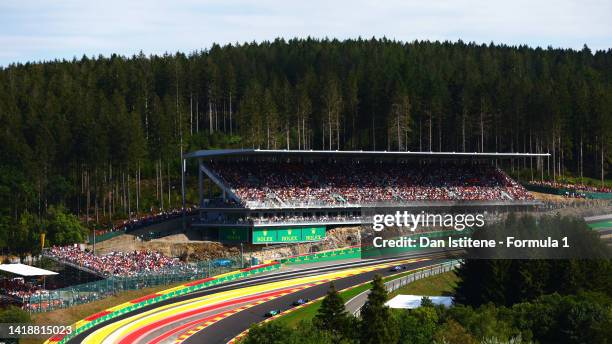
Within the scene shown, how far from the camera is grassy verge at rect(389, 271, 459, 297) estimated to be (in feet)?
247

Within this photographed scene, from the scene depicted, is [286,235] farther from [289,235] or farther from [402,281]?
[402,281]

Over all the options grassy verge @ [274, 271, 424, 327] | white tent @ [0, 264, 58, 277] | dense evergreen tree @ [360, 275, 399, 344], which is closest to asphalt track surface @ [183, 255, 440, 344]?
grassy verge @ [274, 271, 424, 327]

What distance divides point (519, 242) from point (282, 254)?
29.4m

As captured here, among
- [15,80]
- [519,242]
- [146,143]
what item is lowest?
[519,242]

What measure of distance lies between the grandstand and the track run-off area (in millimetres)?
8622

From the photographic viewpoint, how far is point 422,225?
93000 millimetres

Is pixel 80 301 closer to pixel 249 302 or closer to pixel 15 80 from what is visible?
pixel 249 302

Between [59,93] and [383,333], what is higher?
[59,93]

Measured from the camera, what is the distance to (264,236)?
93.8m

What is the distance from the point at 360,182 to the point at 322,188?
5598 mm

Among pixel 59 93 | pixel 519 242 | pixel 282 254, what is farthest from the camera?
pixel 59 93

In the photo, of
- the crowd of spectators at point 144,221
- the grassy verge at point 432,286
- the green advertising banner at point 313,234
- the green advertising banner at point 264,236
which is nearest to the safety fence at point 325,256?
the green advertising banner at point 313,234

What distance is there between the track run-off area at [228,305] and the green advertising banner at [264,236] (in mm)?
7223

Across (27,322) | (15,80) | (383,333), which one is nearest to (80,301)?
(27,322)
